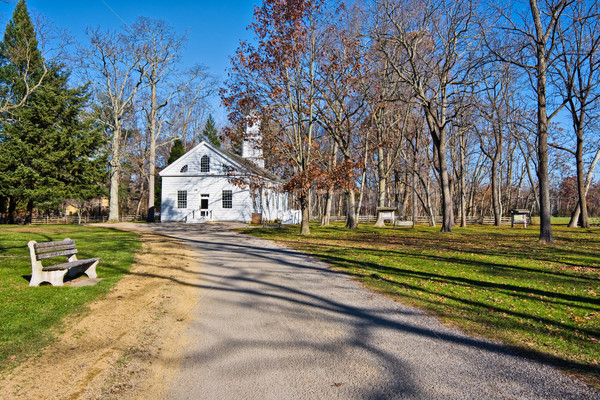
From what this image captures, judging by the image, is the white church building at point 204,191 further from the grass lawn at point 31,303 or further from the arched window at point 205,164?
the grass lawn at point 31,303

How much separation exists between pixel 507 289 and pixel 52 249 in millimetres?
9313

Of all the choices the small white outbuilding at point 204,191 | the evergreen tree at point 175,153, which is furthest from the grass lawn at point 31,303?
the evergreen tree at point 175,153

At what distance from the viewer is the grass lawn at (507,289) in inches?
184

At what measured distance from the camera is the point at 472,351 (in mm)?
4383

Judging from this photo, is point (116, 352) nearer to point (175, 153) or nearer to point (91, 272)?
point (91, 272)

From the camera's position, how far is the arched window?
3222 centimetres

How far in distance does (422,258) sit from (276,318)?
7109 millimetres

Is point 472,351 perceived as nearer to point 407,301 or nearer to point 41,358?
point 407,301

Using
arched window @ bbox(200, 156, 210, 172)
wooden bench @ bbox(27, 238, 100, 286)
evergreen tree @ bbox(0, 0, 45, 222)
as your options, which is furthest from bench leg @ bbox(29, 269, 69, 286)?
arched window @ bbox(200, 156, 210, 172)

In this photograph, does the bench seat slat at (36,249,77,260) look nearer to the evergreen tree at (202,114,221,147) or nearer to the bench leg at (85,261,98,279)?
the bench leg at (85,261,98,279)

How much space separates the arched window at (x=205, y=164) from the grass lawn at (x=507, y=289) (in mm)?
20906

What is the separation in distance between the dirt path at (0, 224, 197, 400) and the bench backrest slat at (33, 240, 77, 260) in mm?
1498

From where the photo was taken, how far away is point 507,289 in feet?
24.5

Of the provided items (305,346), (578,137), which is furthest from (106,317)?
(578,137)
